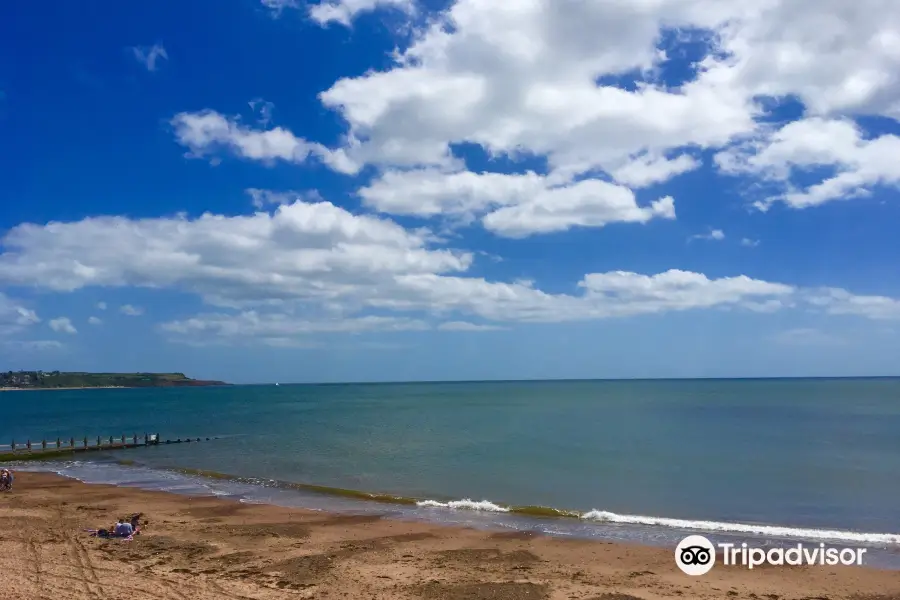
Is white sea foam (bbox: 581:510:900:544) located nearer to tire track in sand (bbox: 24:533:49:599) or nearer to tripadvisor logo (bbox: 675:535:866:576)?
tripadvisor logo (bbox: 675:535:866:576)

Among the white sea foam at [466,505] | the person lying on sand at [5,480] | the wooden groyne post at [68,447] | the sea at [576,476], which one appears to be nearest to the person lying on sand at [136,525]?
the sea at [576,476]

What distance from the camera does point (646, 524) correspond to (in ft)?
76.0

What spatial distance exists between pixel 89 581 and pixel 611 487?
22.9 m

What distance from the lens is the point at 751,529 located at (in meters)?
22.3

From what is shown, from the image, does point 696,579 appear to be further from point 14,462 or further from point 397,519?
point 14,462

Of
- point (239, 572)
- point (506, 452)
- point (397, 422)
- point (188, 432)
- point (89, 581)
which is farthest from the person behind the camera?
point (397, 422)

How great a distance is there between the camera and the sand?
47.7 feet

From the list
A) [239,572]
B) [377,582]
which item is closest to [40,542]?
[239,572]

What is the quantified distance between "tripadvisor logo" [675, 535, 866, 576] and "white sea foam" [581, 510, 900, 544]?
146 centimetres

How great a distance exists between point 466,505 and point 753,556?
38.2 ft

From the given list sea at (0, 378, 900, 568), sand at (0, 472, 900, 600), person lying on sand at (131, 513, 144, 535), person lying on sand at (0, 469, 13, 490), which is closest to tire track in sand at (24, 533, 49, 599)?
sand at (0, 472, 900, 600)

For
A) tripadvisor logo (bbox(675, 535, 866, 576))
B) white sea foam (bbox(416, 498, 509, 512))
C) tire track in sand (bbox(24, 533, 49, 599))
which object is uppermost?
tire track in sand (bbox(24, 533, 49, 599))

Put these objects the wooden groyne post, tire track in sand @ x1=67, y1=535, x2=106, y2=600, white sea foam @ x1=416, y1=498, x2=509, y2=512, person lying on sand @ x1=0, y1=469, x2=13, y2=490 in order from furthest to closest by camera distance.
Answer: the wooden groyne post, person lying on sand @ x1=0, y1=469, x2=13, y2=490, white sea foam @ x1=416, y1=498, x2=509, y2=512, tire track in sand @ x1=67, y1=535, x2=106, y2=600

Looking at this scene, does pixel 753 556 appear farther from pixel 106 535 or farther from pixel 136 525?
pixel 106 535
